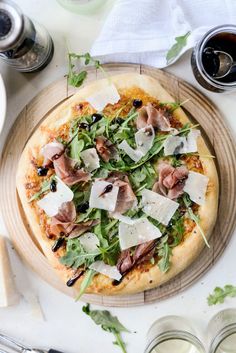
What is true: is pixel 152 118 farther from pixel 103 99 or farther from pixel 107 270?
pixel 107 270

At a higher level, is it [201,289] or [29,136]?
[29,136]

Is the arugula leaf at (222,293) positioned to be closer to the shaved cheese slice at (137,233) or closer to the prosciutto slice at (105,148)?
the shaved cheese slice at (137,233)

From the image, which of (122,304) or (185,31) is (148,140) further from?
(122,304)

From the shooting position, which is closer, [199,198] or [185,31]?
[199,198]

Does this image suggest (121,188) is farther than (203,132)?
No

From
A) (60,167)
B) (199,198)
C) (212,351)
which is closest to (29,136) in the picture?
(60,167)

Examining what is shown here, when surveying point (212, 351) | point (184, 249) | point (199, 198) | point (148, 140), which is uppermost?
point (148, 140)

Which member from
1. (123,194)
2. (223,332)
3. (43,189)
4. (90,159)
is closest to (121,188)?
(123,194)
